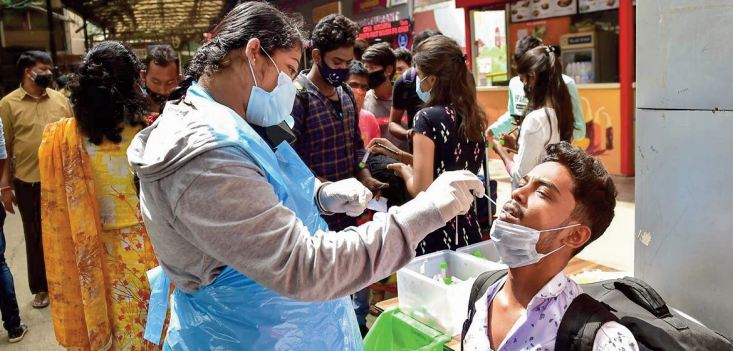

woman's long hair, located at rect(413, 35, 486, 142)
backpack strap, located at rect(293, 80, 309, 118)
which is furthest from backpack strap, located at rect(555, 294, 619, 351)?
backpack strap, located at rect(293, 80, 309, 118)

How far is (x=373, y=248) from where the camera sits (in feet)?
3.86

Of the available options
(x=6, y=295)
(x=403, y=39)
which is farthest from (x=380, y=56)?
(x=403, y=39)

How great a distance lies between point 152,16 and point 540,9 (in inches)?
634

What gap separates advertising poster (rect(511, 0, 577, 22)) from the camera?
818 cm

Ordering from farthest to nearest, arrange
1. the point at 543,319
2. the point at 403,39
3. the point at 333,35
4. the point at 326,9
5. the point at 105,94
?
1. the point at 326,9
2. the point at 403,39
3. the point at 333,35
4. the point at 105,94
5. the point at 543,319

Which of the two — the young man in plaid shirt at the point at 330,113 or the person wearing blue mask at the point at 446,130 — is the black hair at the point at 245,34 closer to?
the person wearing blue mask at the point at 446,130

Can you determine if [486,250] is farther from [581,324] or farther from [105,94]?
[105,94]

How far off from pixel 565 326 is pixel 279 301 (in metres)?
0.73

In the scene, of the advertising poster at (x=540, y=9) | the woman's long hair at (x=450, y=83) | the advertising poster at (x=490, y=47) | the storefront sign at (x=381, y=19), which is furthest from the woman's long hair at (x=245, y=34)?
the storefront sign at (x=381, y=19)

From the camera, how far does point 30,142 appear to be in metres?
4.45

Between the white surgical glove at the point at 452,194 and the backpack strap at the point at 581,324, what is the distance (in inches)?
18.2

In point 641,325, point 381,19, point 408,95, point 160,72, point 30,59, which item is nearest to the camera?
point 641,325

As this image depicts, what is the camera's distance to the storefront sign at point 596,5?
7.66 meters

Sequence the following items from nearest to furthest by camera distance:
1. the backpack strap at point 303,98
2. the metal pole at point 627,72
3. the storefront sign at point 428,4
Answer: the backpack strap at point 303,98, the metal pole at point 627,72, the storefront sign at point 428,4
